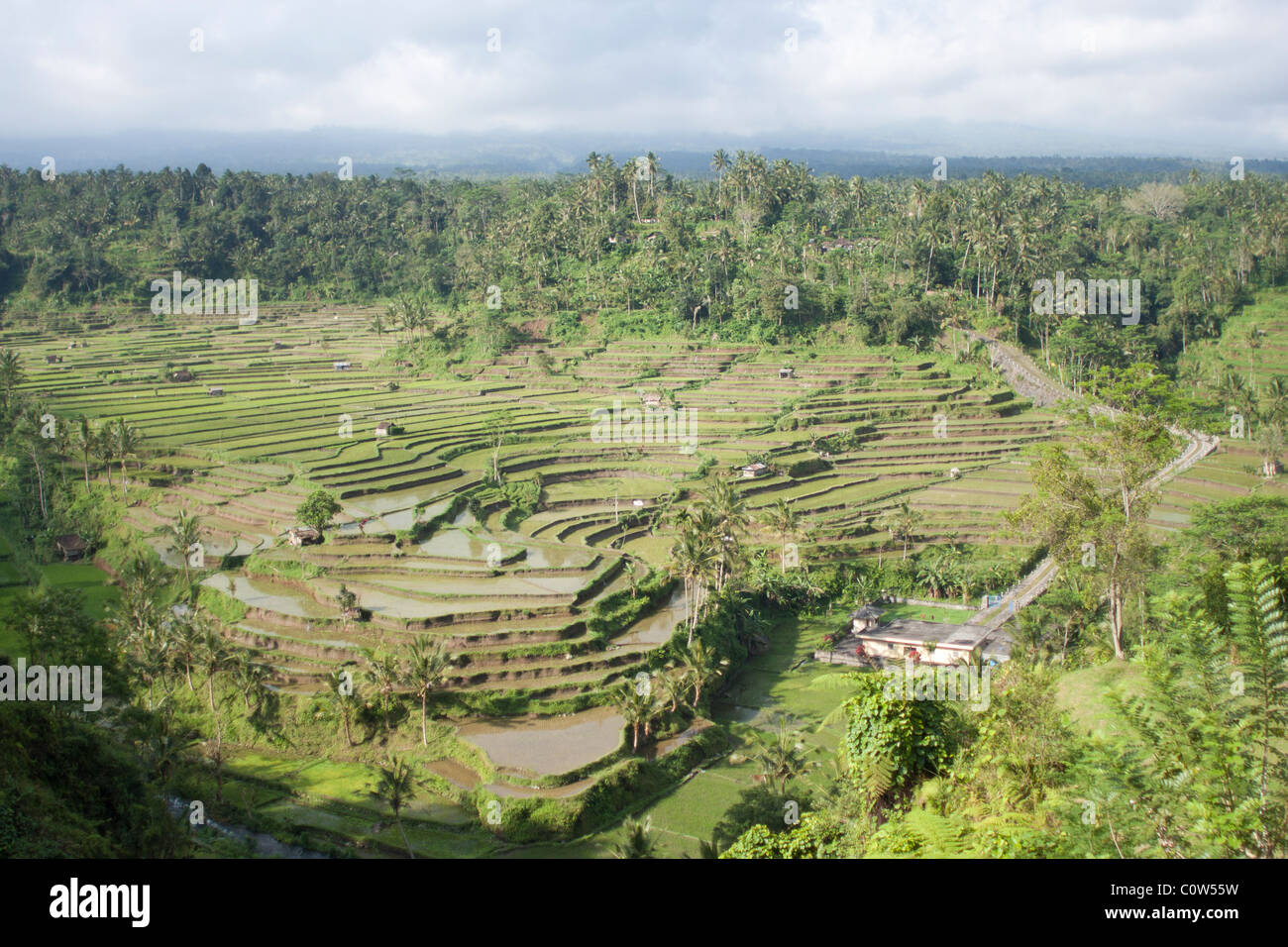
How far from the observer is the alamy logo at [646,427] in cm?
4144

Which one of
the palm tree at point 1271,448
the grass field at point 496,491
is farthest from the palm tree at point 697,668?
the palm tree at point 1271,448

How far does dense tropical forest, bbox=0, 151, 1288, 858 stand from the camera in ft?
33.9

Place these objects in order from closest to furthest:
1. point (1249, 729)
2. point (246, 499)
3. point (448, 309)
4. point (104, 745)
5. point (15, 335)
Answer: point (1249, 729), point (104, 745), point (246, 499), point (15, 335), point (448, 309)

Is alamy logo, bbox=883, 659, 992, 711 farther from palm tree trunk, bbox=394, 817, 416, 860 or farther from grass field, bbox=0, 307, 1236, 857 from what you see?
palm tree trunk, bbox=394, 817, 416, 860

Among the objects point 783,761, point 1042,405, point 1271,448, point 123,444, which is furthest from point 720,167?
point 783,761

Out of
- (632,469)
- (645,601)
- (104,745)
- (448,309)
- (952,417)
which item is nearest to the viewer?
(104,745)

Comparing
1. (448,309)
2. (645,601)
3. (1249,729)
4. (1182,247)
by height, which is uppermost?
(1182,247)

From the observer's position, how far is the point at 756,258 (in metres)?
57.8

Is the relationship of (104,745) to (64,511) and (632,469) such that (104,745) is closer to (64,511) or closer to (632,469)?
(64,511)

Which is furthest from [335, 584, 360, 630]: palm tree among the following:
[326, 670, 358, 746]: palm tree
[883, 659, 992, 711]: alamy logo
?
[883, 659, 992, 711]: alamy logo

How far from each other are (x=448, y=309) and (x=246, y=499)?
3300 centimetres

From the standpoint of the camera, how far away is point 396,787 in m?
18.7
